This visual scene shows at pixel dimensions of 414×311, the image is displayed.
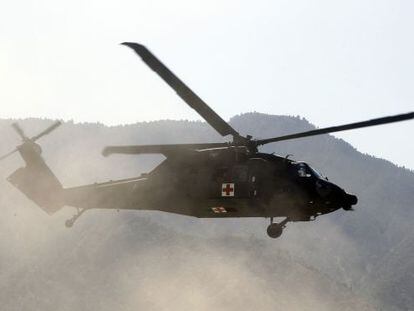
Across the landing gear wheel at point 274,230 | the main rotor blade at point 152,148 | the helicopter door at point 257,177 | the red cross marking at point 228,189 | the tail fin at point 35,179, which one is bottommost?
the tail fin at point 35,179

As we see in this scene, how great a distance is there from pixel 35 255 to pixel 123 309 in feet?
108

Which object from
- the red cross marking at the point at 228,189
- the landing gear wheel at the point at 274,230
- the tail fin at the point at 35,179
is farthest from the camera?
the tail fin at the point at 35,179

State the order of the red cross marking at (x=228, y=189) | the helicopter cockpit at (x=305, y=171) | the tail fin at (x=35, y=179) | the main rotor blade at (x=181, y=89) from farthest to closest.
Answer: the tail fin at (x=35, y=179) < the red cross marking at (x=228, y=189) < the helicopter cockpit at (x=305, y=171) < the main rotor blade at (x=181, y=89)

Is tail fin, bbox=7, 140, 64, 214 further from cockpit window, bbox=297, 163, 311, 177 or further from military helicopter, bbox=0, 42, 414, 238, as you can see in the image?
cockpit window, bbox=297, 163, 311, 177

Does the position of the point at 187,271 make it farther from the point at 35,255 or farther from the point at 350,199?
the point at 350,199

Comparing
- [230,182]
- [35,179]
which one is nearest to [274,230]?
[230,182]

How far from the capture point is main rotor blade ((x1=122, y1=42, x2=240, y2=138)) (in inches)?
639

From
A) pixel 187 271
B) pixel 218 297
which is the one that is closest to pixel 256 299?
pixel 218 297

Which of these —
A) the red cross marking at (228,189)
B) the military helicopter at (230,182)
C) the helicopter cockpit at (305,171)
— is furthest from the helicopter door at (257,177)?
the helicopter cockpit at (305,171)

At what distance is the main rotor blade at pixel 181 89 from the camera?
53.3 feet

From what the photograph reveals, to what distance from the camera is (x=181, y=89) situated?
691 inches

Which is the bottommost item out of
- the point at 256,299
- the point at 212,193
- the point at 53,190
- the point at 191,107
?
the point at 256,299

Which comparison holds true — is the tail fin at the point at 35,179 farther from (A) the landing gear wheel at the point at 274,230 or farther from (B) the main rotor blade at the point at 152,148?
(A) the landing gear wheel at the point at 274,230

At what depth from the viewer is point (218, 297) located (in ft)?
455
